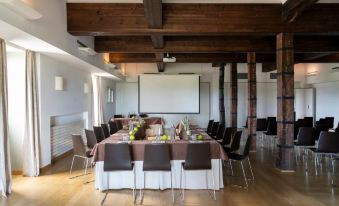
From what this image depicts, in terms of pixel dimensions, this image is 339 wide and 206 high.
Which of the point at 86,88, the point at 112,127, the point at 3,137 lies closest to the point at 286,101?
the point at 112,127

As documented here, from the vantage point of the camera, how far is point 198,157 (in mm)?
4379

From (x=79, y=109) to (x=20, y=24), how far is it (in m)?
5.05

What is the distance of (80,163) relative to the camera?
6941 mm

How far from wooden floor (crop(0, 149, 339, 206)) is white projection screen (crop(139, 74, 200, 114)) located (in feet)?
22.6

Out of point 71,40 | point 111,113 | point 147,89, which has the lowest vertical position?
point 111,113

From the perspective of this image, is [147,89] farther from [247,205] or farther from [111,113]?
[247,205]

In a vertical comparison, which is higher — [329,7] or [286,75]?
[329,7]

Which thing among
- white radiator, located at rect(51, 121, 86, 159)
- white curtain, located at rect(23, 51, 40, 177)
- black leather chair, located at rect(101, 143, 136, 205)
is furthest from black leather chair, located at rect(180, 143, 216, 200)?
white radiator, located at rect(51, 121, 86, 159)

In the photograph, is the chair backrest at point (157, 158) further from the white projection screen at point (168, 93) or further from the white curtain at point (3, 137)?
the white projection screen at point (168, 93)

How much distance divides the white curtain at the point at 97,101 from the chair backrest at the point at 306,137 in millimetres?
7328

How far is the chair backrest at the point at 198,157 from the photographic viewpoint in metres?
4.36

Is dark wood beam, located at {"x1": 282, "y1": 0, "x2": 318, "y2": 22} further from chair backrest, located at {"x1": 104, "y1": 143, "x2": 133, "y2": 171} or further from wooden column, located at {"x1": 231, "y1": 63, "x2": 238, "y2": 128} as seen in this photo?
wooden column, located at {"x1": 231, "y1": 63, "x2": 238, "y2": 128}

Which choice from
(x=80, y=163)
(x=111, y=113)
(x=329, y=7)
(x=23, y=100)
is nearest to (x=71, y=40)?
(x=23, y=100)

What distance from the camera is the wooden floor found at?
429cm
